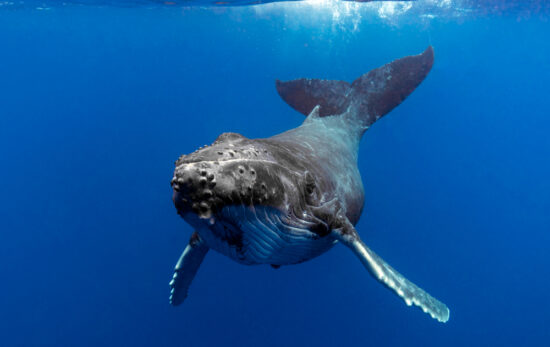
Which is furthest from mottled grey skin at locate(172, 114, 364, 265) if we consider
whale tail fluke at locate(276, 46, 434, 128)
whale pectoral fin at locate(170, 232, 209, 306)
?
whale tail fluke at locate(276, 46, 434, 128)

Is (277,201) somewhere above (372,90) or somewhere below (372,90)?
above

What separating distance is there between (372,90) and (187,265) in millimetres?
7451

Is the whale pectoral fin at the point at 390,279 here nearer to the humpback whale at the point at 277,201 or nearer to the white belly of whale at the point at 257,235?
the humpback whale at the point at 277,201

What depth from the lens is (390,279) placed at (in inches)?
190

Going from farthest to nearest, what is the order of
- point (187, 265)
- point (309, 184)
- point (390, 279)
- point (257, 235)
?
point (187, 265) → point (390, 279) → point (309, 184) → point (257, 235)

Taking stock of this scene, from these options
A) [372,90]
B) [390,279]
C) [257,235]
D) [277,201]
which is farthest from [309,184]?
[372,90]

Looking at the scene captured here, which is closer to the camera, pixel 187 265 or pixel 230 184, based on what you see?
pixel 230 184

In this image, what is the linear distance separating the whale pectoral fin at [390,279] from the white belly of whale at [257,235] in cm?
66

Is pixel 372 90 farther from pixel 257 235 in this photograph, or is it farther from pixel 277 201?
pixel 257 235

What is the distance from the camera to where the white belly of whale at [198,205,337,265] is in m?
3.14

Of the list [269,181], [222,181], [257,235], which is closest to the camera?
[222,181]

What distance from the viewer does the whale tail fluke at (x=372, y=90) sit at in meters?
9.88

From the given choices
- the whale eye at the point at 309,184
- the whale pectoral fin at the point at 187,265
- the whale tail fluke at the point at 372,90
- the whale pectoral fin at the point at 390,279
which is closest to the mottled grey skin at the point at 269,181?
the whale eye at the point at 309,184

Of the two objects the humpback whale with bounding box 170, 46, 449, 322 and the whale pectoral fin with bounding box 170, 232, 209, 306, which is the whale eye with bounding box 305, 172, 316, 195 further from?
the whale pectoral fin with bounding box 170, 232, 209, 306
